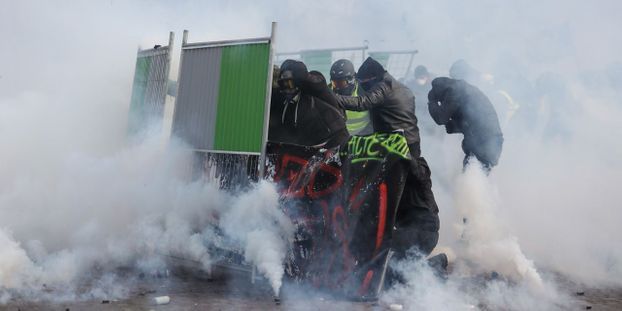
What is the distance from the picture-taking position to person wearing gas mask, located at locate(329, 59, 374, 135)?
6.17 metres

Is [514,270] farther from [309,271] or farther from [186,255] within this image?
[186,255]

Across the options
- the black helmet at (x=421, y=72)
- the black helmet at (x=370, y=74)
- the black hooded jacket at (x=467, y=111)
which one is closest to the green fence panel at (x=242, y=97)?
the black helmet at (x=370, y=74)

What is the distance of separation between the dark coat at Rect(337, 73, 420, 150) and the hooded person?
0.89m

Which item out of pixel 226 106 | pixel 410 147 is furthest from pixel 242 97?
pixel 410 147

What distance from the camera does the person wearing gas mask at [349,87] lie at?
617cm

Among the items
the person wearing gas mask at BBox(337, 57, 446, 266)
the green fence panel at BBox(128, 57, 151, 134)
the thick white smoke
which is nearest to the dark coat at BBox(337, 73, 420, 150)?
the person wearing gas mask at BBox(337, 57, 446, 266)

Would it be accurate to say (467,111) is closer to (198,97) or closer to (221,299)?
(198,97)

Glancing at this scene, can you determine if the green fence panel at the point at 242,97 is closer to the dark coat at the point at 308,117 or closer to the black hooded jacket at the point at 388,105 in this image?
the dark coat at the point at 308,117

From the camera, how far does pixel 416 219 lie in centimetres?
506

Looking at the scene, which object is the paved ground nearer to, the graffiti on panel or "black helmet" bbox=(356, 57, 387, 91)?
the graffiti on panel

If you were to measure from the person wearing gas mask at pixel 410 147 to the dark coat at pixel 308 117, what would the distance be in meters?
0.19

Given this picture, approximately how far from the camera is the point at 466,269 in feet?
18.7

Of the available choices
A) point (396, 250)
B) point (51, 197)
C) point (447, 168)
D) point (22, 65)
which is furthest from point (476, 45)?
point (22, 65)

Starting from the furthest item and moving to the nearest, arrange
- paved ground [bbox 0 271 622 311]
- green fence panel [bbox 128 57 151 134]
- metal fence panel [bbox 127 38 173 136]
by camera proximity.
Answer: green fence panel [bbox 128 57 151 134] → metal fence panel [bbox 127 38 173 136] → paved ground [bbox 0 271 622 311]
